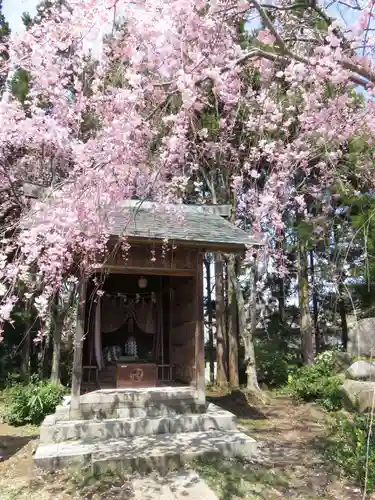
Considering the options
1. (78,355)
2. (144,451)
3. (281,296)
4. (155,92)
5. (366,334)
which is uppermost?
(155,92)

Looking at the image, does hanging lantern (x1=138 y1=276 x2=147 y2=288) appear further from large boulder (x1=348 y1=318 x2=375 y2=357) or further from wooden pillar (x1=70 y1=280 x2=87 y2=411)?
large boulder (x1=348 y1=318 x2=375 y2=357)

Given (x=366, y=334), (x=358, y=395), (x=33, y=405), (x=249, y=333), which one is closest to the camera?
(x=358, y=395)

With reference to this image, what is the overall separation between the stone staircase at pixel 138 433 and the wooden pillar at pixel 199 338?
0.60 feet

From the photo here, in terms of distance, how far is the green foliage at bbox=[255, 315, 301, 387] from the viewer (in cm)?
1256

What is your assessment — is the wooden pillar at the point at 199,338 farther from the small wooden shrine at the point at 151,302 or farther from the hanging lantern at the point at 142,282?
the hanging lantern at the point at 142,282

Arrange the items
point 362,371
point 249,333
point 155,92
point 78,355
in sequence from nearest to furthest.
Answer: point 155,92 → point 78,355 → point 362,371 → point 249,333

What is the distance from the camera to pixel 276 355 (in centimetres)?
1309

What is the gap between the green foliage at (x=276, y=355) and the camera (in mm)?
12556

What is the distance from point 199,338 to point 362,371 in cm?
324

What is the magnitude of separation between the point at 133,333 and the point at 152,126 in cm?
648

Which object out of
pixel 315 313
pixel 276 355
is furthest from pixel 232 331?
pixel 315 313

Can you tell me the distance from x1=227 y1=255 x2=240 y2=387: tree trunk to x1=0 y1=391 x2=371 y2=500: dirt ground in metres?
5.32

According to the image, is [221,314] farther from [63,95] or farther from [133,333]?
[63,95]

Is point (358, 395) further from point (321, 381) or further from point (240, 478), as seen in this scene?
point (240, 478)
